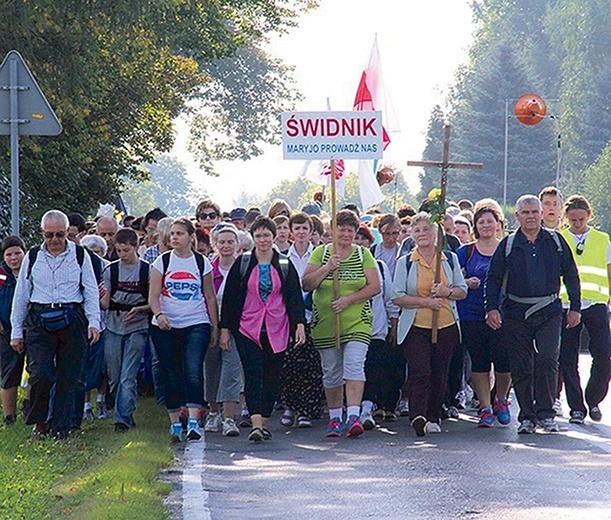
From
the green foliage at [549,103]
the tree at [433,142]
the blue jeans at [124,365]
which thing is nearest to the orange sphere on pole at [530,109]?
the blue jeans at [124,365]

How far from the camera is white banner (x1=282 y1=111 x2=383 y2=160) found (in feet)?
48.5

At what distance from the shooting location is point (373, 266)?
44.8 feet

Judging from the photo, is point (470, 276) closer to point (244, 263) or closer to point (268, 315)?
point (268, 315)

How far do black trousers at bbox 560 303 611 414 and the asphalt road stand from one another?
279mm

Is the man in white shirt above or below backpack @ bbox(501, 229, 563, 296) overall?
below

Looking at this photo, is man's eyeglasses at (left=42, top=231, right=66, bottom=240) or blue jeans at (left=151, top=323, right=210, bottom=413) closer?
man's eyeglasses at (left=42, top=231, right=66, bottom=240)

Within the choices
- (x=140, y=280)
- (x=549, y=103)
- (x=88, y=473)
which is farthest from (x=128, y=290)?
(x=549, y=103)

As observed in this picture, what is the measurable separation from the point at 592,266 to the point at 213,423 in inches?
138

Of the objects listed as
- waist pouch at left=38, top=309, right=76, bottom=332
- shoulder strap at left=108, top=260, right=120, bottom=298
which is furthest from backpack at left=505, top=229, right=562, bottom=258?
waist pouch at left=38, top=309, right=76, bottom=332

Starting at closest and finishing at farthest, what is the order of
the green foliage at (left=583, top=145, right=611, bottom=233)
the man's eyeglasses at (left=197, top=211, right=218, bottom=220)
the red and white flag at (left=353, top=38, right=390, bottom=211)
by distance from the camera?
1. the man's eyeglasses at (left=197, top=211, right=218, bottom=220)
2. the red and white flag at (left=353, top=38, right=390, bottom=211)
3. the green foliage at (left=583, top=145, right=611, bottom=233)

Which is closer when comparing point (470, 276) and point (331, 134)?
point (470, 276)

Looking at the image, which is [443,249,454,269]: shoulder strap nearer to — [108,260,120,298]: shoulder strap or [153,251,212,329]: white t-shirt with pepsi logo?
[153,251,212,329]: white t-shirt with pepsi logo

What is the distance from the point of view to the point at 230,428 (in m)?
13.5

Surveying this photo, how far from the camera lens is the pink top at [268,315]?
13.2 meters
